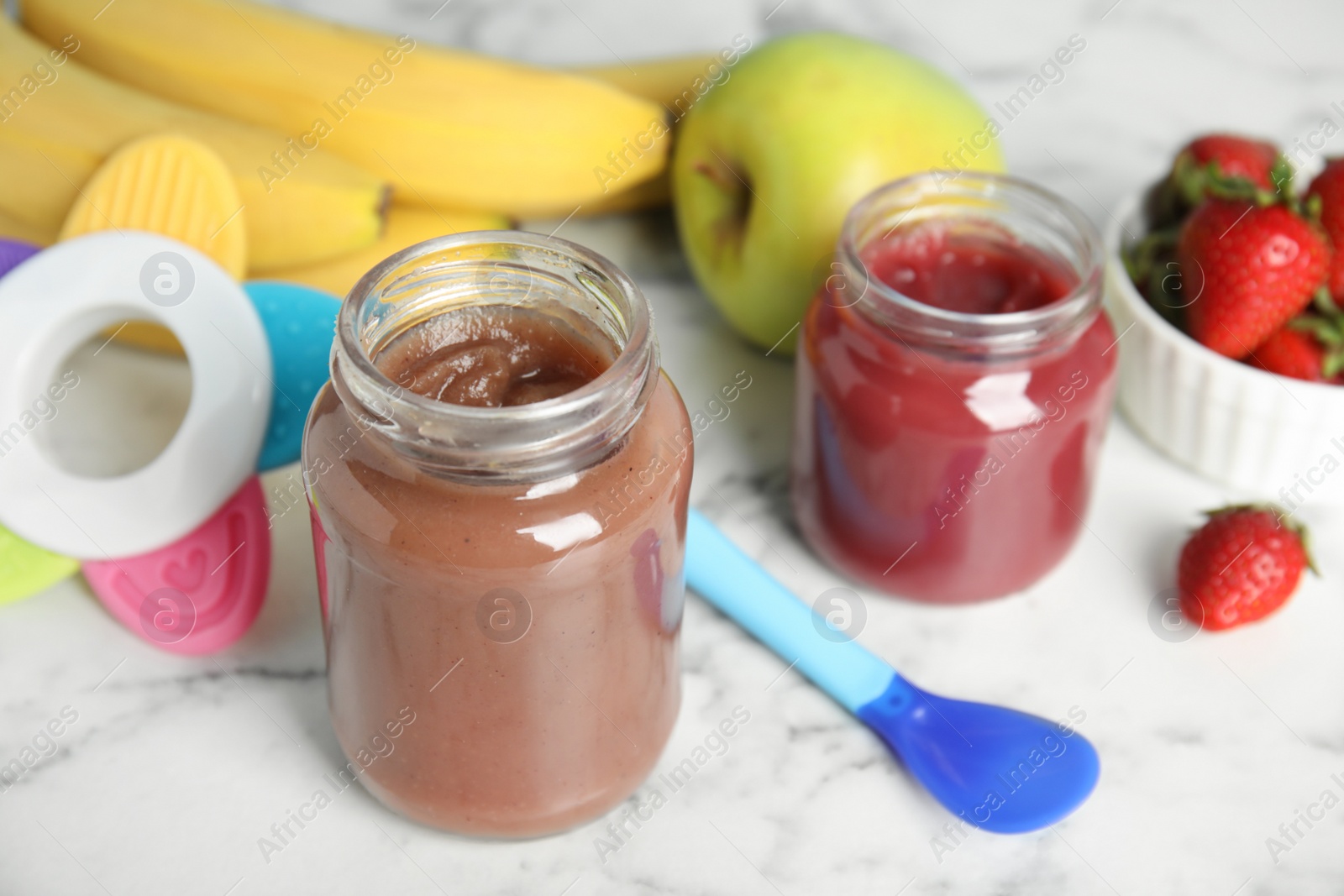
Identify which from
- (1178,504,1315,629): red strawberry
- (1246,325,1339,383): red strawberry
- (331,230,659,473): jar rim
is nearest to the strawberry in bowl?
(1246,325,1339,383): red strawberry

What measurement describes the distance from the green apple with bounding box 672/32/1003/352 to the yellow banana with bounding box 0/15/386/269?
33cm

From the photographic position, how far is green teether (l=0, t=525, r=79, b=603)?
3.26 ft

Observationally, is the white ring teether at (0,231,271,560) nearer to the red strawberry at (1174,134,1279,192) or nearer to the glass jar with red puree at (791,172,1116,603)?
the glass jar with red puree at (791,172,1116,603)

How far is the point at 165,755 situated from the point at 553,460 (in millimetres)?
436

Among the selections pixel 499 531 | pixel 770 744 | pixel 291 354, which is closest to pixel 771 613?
pixel 770 744

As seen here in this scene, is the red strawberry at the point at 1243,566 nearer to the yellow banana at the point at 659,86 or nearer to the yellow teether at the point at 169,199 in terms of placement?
the yellow banana at the point at 659,86

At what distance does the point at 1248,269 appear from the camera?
3.51 ft

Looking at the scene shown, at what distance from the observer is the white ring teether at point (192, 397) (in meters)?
0.99

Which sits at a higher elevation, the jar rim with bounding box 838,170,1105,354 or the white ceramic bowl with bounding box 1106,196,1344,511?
the jar rim with bounding box 838,170,1105,354

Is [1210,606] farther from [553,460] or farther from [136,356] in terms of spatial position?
[136,356]

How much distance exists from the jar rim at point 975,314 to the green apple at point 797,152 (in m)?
0.06

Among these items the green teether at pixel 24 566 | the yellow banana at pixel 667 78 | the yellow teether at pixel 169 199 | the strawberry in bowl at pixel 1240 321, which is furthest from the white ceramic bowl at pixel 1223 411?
the green teether at pixel 24 566

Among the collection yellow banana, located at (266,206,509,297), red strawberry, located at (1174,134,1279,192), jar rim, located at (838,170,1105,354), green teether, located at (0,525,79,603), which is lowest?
green teether, located at (0,525,79,603)

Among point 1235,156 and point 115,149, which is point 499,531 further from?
point 1235,156
